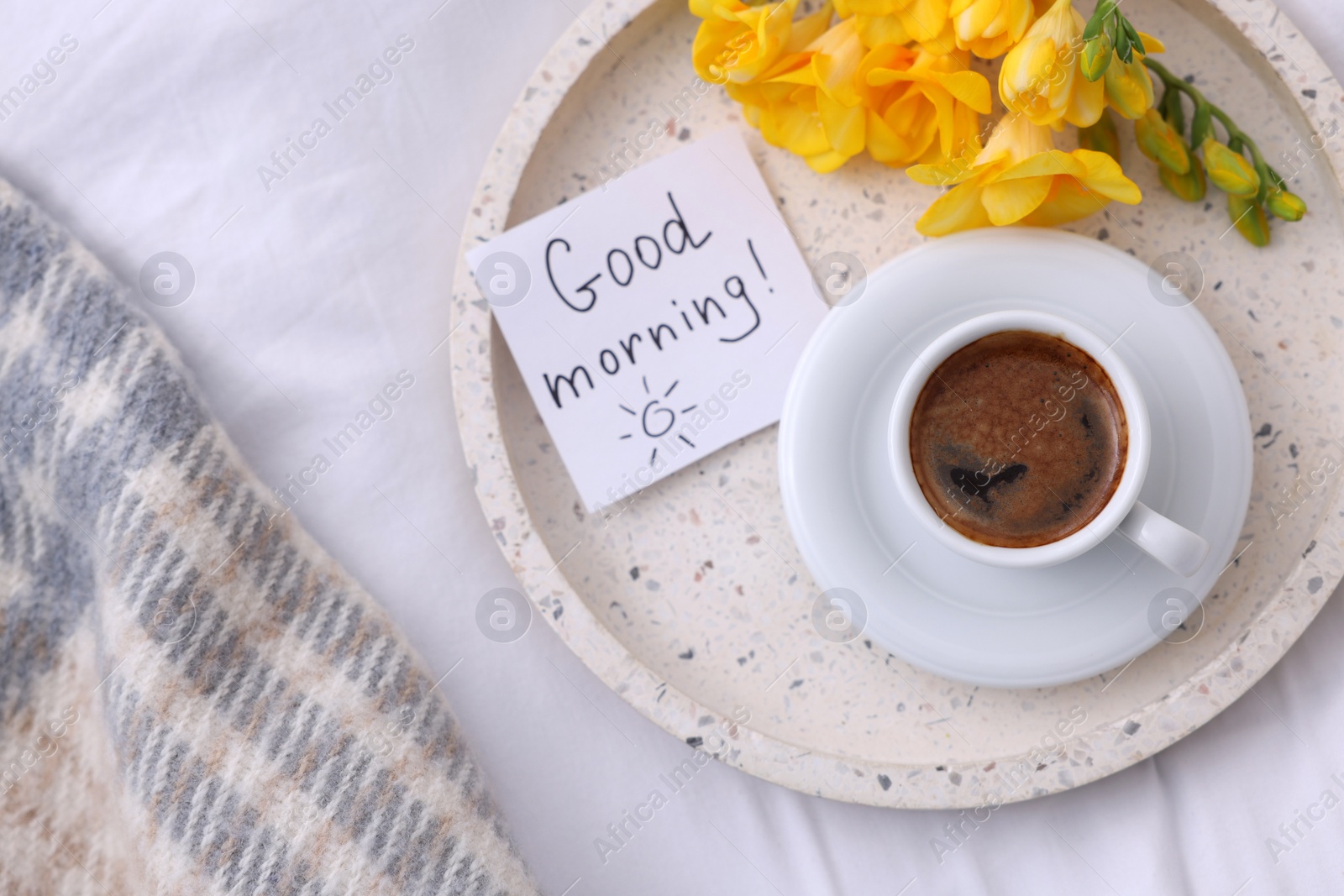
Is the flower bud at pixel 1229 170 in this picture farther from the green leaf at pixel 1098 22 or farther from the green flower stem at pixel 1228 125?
the green leaf at pixel 1098 22

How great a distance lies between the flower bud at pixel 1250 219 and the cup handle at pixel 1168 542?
0.91 feet

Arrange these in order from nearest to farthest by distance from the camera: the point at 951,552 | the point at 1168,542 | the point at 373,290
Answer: the point at 1168,542 < the point at 951,552 < the point at 373,290

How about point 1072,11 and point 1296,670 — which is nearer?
point 1072,11

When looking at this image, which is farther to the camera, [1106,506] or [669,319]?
[669,319]

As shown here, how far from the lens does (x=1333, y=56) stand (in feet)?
2.28

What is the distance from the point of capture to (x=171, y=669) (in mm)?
651

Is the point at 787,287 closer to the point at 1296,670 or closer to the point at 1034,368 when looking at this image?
the point at 1034,368

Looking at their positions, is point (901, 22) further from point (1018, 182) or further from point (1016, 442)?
point (1016, 442)

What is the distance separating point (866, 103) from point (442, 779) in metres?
0.59

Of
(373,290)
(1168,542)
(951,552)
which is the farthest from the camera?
(373,290)

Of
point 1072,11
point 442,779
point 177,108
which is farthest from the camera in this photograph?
point 177,108

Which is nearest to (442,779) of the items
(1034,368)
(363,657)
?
(363,657)

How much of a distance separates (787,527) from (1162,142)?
0.39m

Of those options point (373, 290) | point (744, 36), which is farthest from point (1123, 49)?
point (373, 290)
